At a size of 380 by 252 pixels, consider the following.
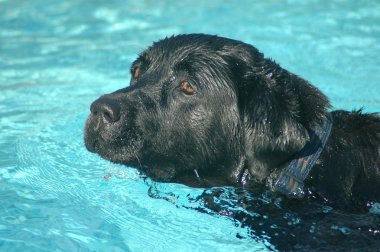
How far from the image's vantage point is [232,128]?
446cm

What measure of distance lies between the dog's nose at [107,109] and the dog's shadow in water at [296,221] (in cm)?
95

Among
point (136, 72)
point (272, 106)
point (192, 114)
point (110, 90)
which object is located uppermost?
point (136, 72)

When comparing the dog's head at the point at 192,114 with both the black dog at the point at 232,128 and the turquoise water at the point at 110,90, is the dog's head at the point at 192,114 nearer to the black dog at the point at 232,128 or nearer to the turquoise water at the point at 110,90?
the black dog at the point at 232,128

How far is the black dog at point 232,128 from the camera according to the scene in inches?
165

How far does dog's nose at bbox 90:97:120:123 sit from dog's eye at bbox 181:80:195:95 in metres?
0.49

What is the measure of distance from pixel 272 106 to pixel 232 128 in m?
0.37

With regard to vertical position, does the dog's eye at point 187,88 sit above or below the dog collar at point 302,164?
above

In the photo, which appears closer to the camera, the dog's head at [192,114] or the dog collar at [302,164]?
the dog collar at [302,164]

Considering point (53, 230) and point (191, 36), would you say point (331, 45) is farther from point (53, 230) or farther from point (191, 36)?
point (53, 230)

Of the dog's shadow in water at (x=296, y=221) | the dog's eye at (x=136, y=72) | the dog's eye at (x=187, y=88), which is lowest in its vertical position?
the dog's shadow in water at (x=296, y=221)

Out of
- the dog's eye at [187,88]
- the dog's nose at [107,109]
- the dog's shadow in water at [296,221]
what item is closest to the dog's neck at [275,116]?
the dog's shadow in water at [296,221]

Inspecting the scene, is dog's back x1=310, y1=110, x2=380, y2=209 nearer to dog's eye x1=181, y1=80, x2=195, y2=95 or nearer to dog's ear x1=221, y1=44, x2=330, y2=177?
dog's ear x1=221, y1=44, x2=330, y2=177

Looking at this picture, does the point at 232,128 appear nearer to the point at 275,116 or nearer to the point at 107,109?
the point at 275,116

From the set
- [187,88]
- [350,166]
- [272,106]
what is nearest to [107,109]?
[187,88]
